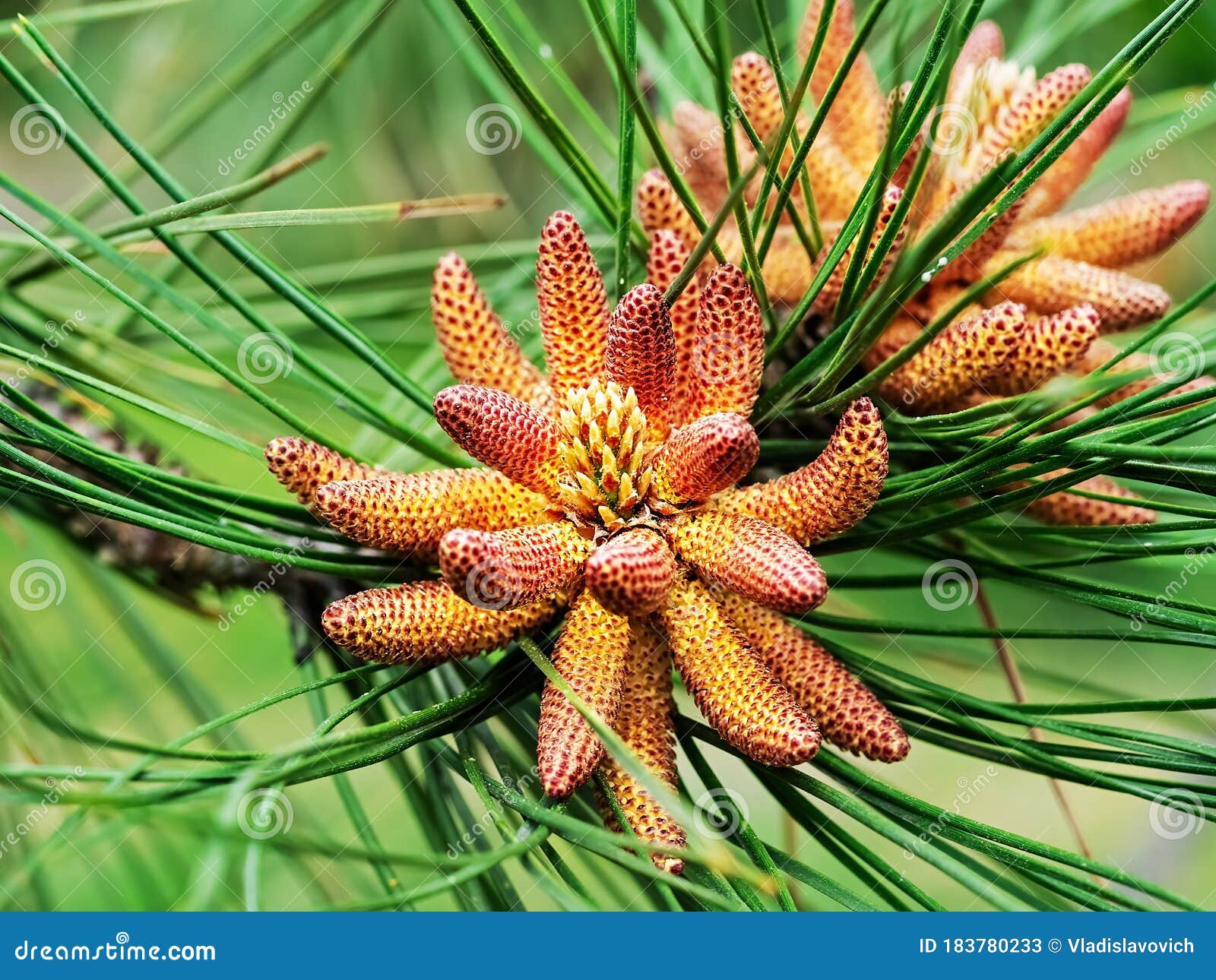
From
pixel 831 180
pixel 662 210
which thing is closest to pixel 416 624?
pixel 662 210

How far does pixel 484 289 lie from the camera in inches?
36.5

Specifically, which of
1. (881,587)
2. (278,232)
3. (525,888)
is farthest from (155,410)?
(525,888)

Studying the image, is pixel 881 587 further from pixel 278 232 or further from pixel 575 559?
pixel 278 232

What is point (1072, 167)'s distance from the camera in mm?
692

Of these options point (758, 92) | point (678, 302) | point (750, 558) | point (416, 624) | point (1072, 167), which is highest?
point (1072, 167)

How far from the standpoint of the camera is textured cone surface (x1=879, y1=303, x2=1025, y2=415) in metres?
0.52

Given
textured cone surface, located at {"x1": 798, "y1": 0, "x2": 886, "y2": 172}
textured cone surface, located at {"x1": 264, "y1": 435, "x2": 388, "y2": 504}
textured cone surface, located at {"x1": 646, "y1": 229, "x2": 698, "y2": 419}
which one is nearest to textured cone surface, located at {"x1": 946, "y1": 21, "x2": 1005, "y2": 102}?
textured cone surface, located at {"x1": 798, "y1": 0, "x2": 886, "y2": 172}

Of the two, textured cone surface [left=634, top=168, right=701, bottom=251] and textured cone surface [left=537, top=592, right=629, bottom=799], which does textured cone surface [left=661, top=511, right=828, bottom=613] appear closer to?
textured cone surface [left=537, top=592, right=629, bottom=799]

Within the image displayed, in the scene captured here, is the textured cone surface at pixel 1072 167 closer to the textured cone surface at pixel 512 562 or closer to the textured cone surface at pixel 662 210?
the textured cone surface at pixel 662 210

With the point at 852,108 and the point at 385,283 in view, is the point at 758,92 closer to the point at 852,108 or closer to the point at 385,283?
the point at 852,108

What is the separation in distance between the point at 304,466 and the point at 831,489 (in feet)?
0.89

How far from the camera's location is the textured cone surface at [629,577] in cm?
45

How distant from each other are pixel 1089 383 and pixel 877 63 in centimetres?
62

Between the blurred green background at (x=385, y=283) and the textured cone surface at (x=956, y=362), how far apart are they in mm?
271
